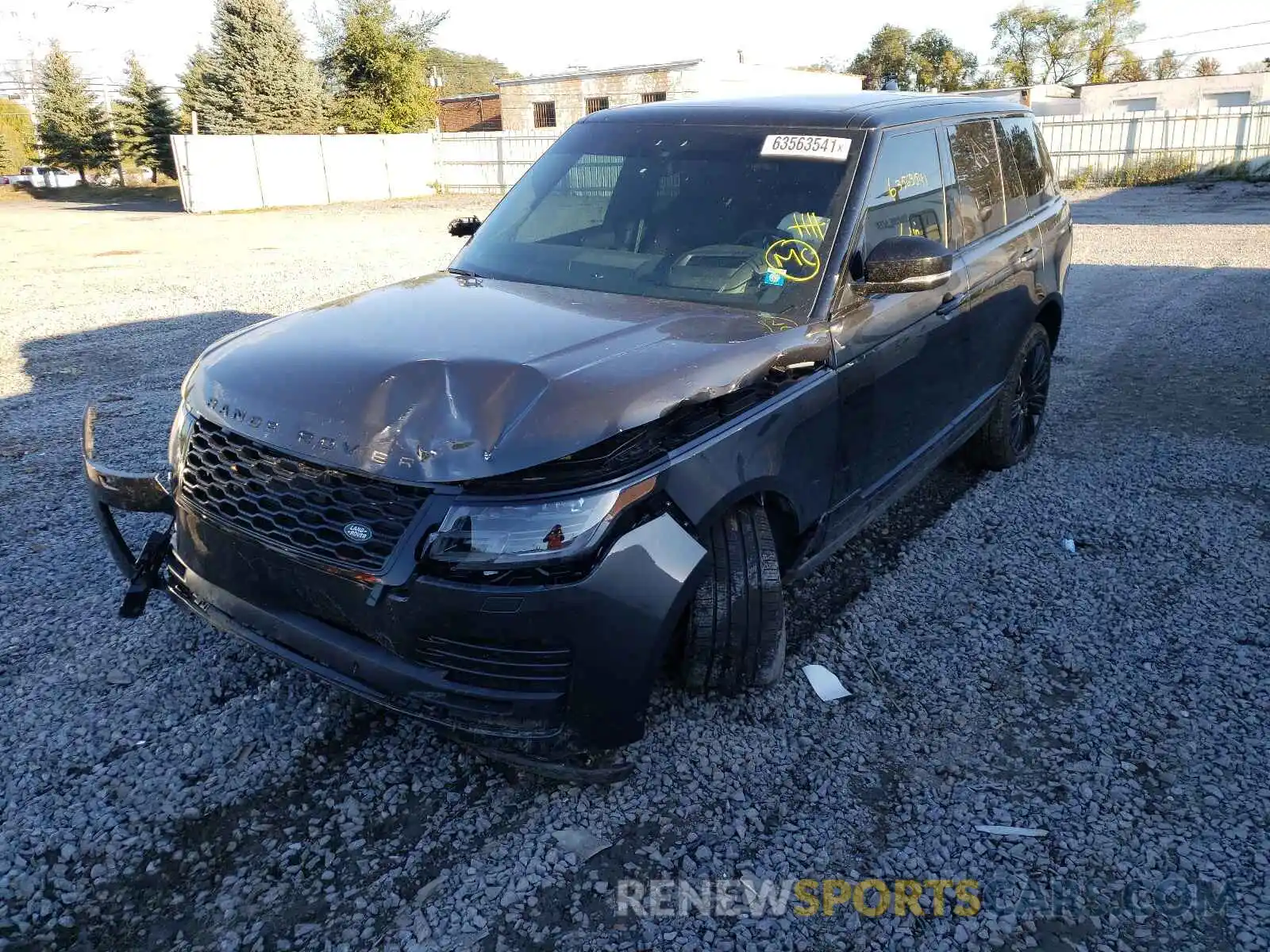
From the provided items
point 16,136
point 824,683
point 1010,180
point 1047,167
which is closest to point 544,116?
point 16,136

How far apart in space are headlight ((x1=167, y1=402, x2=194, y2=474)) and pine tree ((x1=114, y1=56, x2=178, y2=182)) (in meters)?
41.0

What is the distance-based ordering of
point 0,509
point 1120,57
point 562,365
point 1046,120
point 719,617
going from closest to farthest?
point 562,365 < point 719,617 < point 0,509 < point 1046,120 < point 1120,57

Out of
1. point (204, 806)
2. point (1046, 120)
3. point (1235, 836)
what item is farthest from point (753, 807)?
point (1046, 120)

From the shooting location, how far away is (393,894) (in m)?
2.42

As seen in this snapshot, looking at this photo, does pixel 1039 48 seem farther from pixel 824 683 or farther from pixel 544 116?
pixel 824 683

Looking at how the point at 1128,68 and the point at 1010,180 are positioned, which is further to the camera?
the point at 1128,68

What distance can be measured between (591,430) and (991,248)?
2.92m

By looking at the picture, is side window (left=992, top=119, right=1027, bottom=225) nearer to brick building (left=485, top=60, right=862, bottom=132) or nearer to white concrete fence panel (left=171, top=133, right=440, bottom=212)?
white concrete fence panel (left=171, top=133, right=440, bottom=212)

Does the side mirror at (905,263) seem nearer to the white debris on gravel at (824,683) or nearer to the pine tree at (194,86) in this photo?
the white debris on gravel at (824,683)

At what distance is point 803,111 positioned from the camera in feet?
12.4

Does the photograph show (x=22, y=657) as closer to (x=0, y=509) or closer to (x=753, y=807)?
(x=0, y=509)

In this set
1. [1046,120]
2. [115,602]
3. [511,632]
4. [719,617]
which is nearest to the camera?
[511,632]

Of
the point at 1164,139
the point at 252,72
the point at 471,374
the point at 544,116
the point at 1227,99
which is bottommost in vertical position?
the point at 471,374

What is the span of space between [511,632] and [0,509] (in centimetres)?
384
